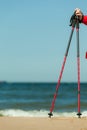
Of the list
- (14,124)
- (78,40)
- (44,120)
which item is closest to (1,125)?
(14,124)

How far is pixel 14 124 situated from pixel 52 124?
75 centimetres

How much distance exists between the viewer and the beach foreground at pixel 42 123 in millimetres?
9211

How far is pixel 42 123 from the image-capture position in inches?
372

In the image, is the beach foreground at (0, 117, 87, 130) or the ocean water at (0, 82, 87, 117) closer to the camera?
the beach foreground at (0, 117, 87, 130)

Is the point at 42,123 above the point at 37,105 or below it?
below

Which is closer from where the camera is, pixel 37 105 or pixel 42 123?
pixel 42 123

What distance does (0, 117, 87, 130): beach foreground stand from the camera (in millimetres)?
9211

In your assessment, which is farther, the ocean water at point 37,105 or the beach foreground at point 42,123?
the ocean water at point 37,105

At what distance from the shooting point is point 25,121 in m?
9.59

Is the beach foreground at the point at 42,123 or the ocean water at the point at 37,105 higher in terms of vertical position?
the ocean water at the point at 37,105

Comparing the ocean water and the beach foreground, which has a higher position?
the ocean water

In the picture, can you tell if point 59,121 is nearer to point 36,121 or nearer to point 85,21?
point 36,121

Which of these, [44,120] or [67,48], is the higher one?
[67,48]

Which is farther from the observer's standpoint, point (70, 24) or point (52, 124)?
point (70, 24)
